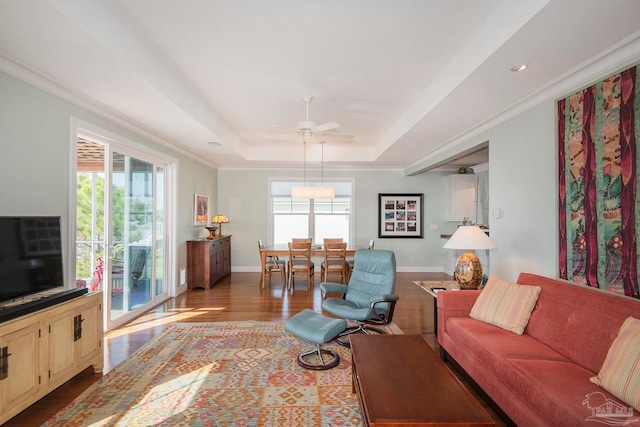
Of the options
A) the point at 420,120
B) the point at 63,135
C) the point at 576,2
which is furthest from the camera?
the point at 420,120

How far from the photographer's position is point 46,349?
2.17m

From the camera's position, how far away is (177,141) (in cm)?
480

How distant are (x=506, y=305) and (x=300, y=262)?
3.74 metres

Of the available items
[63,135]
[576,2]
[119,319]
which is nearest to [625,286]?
[576,2]

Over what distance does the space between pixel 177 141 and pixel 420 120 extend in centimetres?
362

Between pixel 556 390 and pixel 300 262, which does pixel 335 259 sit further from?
pixel 556 390

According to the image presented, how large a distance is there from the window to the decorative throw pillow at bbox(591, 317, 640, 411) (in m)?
5.70

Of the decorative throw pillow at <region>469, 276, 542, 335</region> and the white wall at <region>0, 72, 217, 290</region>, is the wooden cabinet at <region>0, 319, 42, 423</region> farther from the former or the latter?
the decorative throw pillow at <region>469, 276, 542, 335</region>

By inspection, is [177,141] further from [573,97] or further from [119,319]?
[573,97]

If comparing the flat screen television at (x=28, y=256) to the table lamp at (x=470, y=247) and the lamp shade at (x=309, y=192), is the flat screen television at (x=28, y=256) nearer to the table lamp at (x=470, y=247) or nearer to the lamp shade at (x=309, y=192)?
the table lamp at (x=470, y=247)

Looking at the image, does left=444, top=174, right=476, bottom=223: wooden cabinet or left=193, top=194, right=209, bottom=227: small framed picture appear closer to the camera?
left=193, top=194, right=209, bottom=227: small framed picture

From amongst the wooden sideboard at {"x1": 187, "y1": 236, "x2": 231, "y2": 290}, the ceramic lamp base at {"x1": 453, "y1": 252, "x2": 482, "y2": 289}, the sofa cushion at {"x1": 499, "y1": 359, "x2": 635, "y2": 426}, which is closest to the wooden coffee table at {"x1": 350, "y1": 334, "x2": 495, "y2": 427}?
the sofa cushion at {"x1": 499, "y1": 359, "x2": 635, "y2": 426}

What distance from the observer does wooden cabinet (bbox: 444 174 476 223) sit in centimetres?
698

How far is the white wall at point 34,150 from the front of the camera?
7.63 ft
